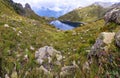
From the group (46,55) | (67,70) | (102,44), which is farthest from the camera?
(46,55)

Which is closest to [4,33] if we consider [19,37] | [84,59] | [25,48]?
[19,37]

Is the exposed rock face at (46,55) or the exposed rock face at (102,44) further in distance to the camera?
the exposed rock face at (46,55)

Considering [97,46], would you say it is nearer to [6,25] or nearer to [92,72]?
[92,72]

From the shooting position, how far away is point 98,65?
14.6m

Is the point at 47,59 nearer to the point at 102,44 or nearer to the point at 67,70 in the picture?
the point at 67,70

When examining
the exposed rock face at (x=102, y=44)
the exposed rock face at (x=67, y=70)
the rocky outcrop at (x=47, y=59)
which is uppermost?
the exposed rock face at (x=102, y=44)

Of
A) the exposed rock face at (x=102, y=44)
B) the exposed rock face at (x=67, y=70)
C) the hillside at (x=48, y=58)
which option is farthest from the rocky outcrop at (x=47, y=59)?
the exposed rock face at (x=102, y=44)

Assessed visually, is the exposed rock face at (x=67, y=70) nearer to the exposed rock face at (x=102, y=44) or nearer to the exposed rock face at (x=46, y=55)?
the exposed rock face at (x=102, y=44)

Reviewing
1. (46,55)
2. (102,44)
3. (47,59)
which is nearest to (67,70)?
(47,59)

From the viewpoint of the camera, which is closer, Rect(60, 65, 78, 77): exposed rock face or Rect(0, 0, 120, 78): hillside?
Rect(0, 0, 120, 78): hillside

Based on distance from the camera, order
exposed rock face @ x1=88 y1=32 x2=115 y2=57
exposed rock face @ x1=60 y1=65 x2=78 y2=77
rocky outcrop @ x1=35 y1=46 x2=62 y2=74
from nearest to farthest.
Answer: exposed rock face @ x1=88 y1=32 x2=115 y2=57
exposed rock face @ x1=60 y1=65 x2=78 y2=77
rocky outcrop @ x1=35 y1=46 x2=62 y2=74

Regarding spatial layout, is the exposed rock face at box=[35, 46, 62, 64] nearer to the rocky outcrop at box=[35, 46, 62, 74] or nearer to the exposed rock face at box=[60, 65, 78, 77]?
the rocky outcrop at box=[35, 46, 62, 74]

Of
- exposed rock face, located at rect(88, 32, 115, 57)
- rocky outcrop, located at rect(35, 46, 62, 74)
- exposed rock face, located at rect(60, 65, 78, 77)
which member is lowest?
exposed rock face, located at rect(60, 65, 78, 77)

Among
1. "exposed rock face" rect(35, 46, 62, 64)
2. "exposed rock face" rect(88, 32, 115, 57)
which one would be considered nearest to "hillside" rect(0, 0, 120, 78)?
"exposed rock face" rect(35, 46, 62, 64)
